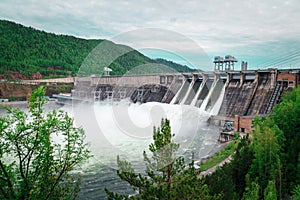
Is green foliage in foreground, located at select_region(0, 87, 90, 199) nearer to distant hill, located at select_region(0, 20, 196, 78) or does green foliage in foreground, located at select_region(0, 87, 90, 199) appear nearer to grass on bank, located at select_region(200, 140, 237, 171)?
grass on bank, located at select_region(200, 140, 237, 171)

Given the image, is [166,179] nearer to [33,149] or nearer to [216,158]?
[33,149]

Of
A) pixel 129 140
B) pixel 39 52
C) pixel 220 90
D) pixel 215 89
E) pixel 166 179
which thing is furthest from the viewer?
pixel 39 52

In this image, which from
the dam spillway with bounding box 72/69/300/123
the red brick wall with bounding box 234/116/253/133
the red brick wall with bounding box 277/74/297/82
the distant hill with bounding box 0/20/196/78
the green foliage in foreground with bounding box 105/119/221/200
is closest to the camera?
the green foliage in foreground with bounding box 105/119/221/200

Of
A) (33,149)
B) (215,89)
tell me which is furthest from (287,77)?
(33,149)

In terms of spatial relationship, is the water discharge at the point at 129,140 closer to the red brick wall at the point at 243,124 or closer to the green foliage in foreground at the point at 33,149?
the red brick wall at the point at 243,124

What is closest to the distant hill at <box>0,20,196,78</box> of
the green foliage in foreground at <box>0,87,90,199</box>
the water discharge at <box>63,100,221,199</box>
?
the water discharge at <box>63,100,221,199</box>

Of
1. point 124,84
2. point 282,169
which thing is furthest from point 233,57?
point 282,169

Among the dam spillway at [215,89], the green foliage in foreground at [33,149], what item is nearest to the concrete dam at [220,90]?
the dam spillway at [215,89]
